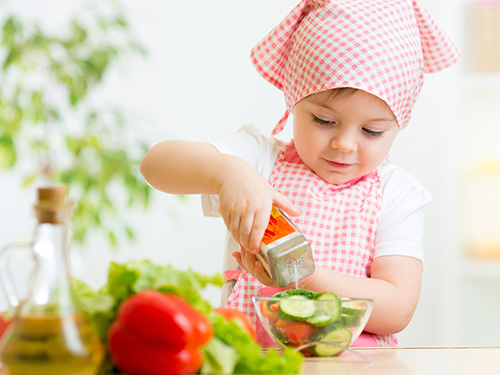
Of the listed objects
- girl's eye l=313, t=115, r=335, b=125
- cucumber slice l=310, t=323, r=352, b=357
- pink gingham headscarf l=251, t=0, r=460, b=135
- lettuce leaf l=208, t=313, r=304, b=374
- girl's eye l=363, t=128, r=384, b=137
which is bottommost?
cucumber slice l=310, t=323, r=352, b=357

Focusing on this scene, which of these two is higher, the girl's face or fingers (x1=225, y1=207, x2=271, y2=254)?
the girl's face

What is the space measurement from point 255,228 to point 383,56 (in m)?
0.48

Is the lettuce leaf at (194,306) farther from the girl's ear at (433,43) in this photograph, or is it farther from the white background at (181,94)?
the white background at (181,94)

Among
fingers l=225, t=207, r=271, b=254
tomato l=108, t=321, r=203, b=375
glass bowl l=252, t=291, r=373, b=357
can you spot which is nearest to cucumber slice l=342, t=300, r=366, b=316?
glass bowl l=252, t=291, r=373, b=357

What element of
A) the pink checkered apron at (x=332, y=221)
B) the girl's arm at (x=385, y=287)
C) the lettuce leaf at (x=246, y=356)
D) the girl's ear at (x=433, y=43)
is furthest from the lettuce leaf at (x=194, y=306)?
the girl's ear at (x=433, y=43)

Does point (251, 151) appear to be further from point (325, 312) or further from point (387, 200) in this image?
point (325, 312)

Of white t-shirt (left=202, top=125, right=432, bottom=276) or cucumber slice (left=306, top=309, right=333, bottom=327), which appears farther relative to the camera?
white t-shirt (left=202, top=125, right=432, bottom=276)

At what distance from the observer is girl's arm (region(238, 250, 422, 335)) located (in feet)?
3.16

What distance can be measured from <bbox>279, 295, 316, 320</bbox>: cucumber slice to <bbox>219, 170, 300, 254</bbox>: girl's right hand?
0.10 m

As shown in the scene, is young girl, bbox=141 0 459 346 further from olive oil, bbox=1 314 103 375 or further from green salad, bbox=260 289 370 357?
olive oil, bbox=1 314 103 375

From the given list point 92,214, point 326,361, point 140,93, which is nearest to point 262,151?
point 326,361

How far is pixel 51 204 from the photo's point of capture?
453 millimetres

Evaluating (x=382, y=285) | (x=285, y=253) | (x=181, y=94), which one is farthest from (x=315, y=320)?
(x=181, y=94)

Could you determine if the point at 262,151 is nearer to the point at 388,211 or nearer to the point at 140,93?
the point at 388,211
